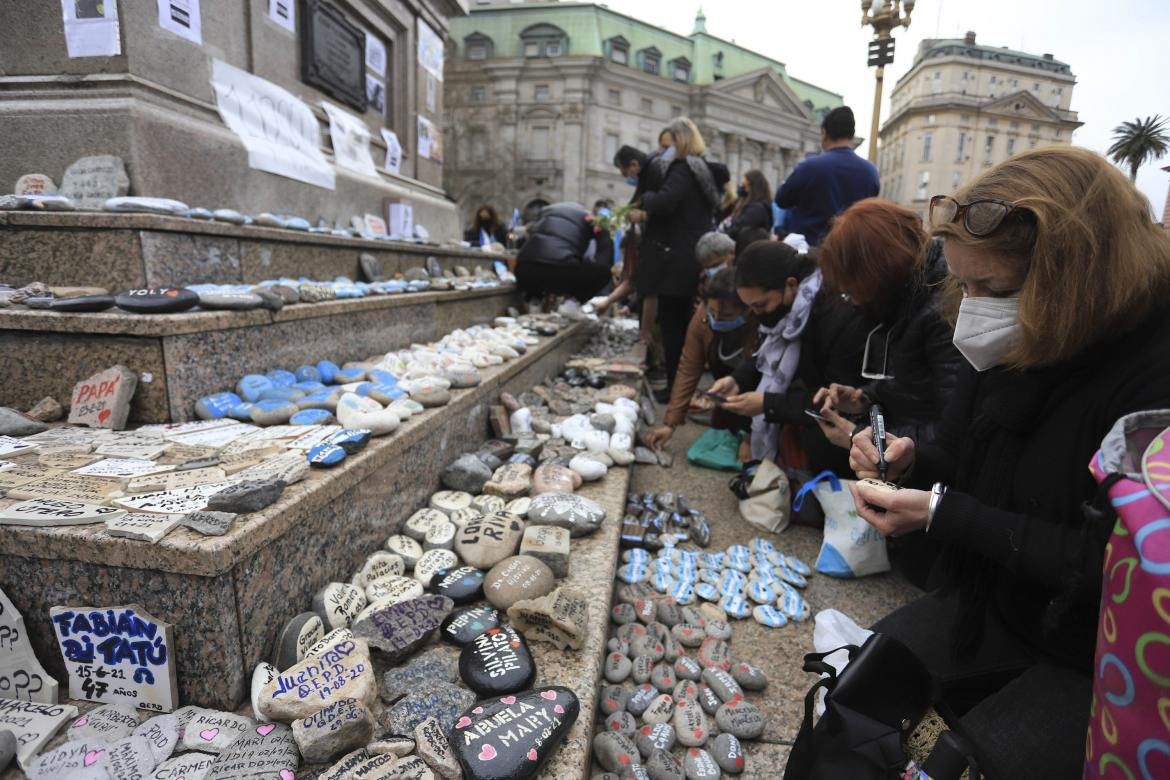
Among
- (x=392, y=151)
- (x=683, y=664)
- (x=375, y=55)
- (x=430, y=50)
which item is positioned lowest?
(x=683, y=664)

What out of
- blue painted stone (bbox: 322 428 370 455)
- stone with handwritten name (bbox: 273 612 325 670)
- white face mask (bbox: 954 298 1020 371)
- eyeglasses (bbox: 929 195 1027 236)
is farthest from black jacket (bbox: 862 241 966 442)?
stone with handwritten name (bbox: 273 612 325 670)

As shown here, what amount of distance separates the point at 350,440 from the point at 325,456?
0.39 ft

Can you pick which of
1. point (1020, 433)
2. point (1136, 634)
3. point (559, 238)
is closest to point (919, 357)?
point (1020, 433)

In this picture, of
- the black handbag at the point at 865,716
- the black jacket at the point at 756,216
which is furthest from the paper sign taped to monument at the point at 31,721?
the black jacket at the point at 756,216

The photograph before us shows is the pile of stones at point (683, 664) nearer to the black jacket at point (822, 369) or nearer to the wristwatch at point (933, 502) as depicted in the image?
the black jacket at point (822, 369)

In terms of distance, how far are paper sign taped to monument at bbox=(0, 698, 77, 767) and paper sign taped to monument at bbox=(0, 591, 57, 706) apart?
2 cm

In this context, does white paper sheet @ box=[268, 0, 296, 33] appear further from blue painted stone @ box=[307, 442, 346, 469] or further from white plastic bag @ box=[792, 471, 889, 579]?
white plastic bag @ box=[792, 471, 889, 579]

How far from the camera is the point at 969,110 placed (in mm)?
38812

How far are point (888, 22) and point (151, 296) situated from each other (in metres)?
8.70

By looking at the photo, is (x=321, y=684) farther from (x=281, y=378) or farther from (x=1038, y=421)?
(x=1038, y=421)

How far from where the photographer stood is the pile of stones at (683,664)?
4.59 ft

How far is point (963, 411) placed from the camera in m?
1.56

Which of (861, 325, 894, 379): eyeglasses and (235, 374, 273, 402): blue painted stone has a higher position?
(861, 325, 894, 379): eyeglasses

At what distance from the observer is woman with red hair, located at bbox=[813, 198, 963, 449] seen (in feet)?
6.77
